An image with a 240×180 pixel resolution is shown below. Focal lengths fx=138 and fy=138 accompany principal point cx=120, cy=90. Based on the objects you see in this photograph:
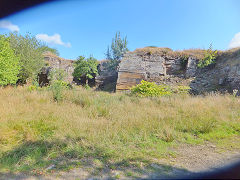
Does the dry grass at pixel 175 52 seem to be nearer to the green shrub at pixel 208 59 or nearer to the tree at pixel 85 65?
the green shrub at pixel 208 59

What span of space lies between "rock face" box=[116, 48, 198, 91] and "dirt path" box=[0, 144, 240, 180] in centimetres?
1096

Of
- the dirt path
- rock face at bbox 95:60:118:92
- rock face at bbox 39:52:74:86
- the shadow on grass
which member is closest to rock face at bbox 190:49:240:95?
rock face at bbox 95:60:118:92

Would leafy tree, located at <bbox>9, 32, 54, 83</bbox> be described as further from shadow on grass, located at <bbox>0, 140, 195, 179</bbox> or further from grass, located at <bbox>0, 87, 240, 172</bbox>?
shadow on grass, located at <bbox>0, 140, 195, 179</bbox>

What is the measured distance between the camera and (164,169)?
2596 millimetres

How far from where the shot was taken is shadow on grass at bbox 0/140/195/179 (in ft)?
7.97

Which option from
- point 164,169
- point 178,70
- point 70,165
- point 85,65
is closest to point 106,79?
point 85,65

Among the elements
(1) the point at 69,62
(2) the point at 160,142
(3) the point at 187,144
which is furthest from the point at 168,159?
(1) the point at 69,62

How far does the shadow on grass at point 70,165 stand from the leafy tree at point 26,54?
1740 centimetres

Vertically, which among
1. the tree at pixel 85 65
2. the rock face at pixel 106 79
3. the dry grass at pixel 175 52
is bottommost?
the rock face at pixel 106 79

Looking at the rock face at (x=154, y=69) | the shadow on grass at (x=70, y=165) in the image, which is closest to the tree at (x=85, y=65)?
the rock face at (x=154, y=69)

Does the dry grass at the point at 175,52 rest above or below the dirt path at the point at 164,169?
above

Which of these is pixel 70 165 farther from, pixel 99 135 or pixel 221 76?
pixel 221 76

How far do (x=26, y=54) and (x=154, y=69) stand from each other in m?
16.0

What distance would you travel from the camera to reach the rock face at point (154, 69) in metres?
14.5
